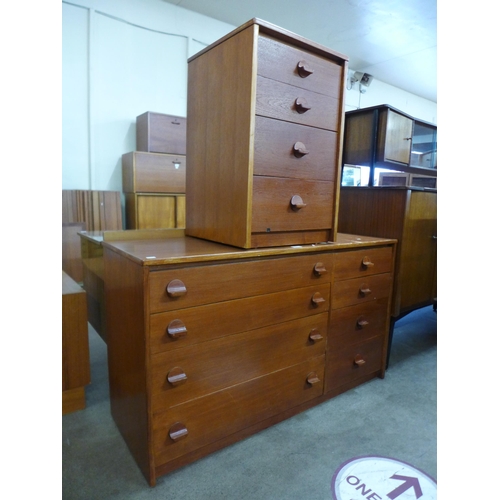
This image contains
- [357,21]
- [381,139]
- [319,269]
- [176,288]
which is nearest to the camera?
[176,288]

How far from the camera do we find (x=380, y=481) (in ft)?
4.05

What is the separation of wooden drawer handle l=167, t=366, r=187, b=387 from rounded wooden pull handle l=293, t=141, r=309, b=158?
35.5 inches

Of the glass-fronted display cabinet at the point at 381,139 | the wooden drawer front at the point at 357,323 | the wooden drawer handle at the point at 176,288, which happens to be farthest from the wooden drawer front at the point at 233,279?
the glass-fronted display cabinet at the point at 381,139

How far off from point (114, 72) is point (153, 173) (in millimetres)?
1111

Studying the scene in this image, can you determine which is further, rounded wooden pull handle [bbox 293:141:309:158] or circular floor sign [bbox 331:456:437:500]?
rounded wooden pull handle [bbox 293:141:309:158]

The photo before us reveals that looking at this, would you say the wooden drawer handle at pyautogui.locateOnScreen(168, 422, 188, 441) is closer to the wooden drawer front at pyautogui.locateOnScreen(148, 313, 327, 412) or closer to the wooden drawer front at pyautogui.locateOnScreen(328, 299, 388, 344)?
the wooden drawer front at pyautogui.locateOnScreen(148, 313, 327, 412)

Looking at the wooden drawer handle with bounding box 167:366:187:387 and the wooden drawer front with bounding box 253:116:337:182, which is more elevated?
the wooden drawer front with bounding box 253:116:337:182

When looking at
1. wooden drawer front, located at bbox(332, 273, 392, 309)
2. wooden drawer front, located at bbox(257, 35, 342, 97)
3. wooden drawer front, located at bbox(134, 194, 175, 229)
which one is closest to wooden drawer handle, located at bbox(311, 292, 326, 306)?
wooden drawer front, located at bbox(332, 273, 392, 309)

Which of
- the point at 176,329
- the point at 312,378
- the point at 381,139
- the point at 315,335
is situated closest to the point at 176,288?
the point at 176,329

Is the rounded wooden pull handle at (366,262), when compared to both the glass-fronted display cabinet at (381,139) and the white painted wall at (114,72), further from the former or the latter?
the white painted wall at (114,72)

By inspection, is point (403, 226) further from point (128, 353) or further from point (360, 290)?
point (128, 353)

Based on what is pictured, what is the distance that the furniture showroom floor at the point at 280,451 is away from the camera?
1.17m

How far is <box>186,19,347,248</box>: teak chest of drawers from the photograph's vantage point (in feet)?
4.08
